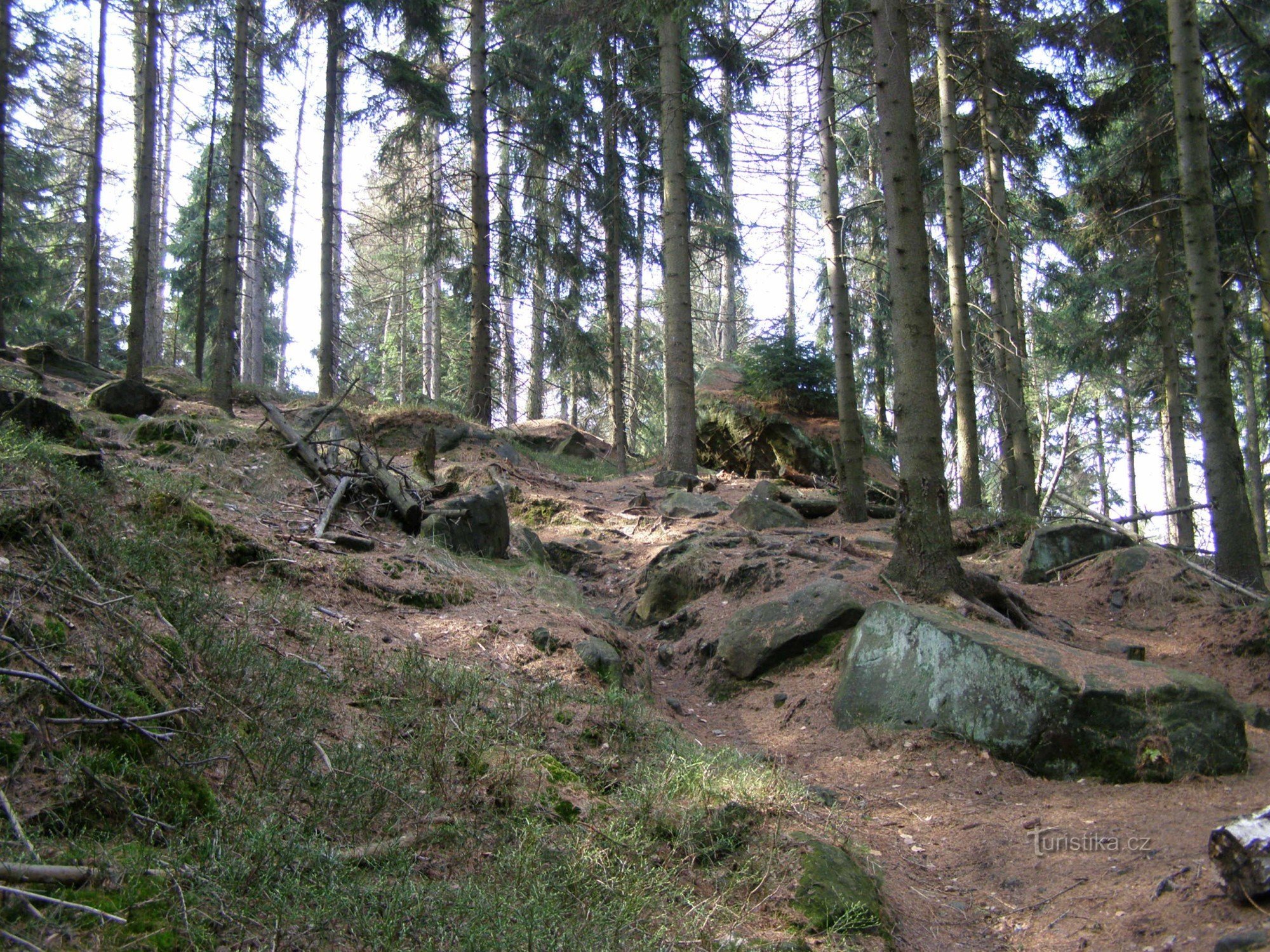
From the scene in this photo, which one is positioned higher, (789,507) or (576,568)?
(789,507)

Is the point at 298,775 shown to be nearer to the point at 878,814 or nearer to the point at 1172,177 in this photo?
the point at 878,814

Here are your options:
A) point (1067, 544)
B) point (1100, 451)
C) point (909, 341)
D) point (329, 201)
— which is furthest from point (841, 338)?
point (1100, 451)

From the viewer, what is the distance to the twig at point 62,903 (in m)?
1.96

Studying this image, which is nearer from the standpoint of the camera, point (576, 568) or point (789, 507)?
point (576, 568)

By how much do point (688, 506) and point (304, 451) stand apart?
5428 millimetres

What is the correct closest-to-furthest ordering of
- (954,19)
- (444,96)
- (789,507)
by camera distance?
(789,507) < (954,19) < (444,96)

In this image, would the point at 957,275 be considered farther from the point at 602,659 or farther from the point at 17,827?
the point at 17,827

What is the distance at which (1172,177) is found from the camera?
55.7ft

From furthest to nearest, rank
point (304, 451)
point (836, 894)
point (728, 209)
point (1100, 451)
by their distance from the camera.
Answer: point (1100, 451) < point (728, 209) < point (304, 451) < point (836, 894)

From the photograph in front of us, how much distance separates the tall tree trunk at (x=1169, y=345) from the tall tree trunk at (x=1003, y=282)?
124 inches

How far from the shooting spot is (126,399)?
Answer: 387 inches

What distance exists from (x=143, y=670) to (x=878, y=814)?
410cm

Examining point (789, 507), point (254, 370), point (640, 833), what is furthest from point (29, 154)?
point (640, 833)

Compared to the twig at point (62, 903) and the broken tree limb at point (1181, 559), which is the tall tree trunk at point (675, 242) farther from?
the twig at point (62, 903)
